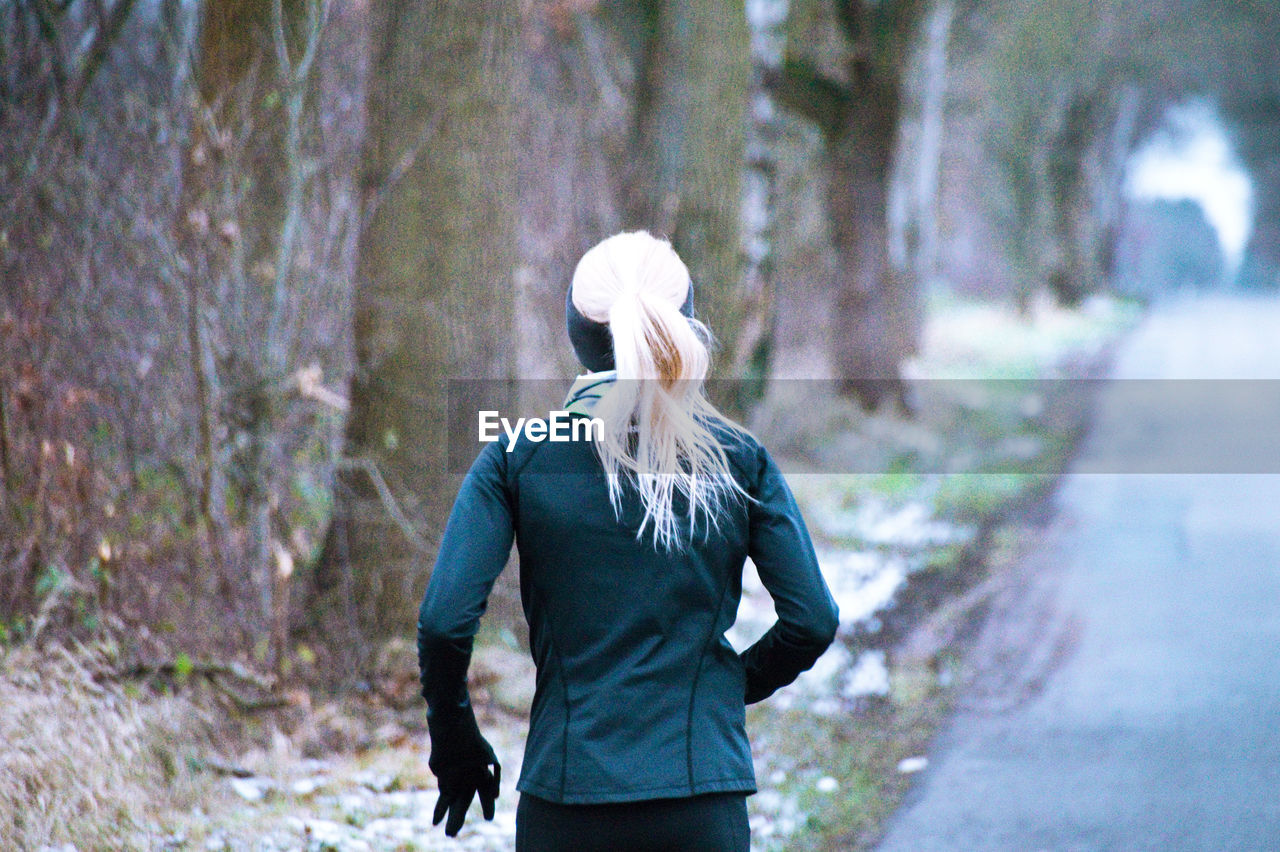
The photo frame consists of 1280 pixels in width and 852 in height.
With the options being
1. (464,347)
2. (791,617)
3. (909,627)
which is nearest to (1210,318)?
(909,627)

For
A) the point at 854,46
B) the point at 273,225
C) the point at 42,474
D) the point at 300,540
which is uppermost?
the point at 854,46

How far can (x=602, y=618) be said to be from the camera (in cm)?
269

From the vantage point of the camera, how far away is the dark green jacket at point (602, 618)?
266 centimetres

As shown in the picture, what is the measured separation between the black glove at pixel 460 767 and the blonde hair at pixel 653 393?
650 mm

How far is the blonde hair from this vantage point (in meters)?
2.66

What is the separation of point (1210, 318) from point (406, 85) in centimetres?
3229

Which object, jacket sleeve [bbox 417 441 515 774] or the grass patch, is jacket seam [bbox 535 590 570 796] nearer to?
jacket sleeve [bbox 417 441 515 774]

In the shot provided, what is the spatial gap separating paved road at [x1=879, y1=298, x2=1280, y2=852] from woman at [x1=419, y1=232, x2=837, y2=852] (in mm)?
2758

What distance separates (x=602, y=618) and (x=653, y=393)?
1.54ft

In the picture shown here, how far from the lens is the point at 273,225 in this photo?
22.2 feet

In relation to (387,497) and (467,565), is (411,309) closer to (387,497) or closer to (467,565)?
(387,497)

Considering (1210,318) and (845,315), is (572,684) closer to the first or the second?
(845,315)

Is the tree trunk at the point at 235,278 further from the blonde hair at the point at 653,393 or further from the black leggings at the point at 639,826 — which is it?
the black leggings at the point at 639,826
